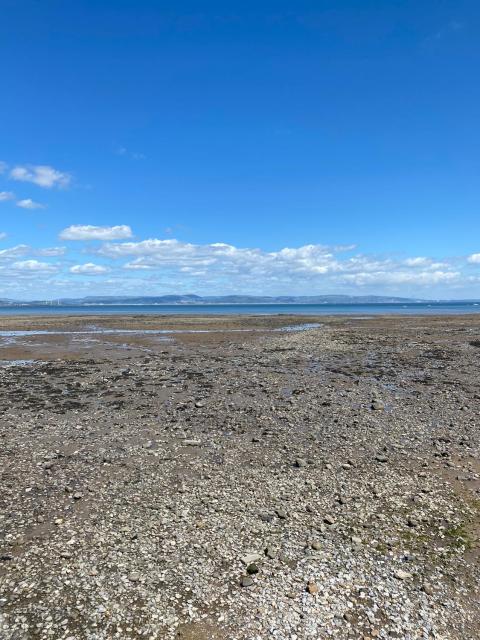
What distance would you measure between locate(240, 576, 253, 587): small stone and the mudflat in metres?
0.08

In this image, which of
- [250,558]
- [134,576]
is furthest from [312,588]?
[134,576]

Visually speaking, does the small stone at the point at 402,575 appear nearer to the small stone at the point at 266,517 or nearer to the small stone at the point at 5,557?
the small stone at the point at 266,517

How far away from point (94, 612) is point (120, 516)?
2.88 meters

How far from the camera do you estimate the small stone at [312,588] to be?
688 centimetres

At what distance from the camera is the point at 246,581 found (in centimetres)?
712

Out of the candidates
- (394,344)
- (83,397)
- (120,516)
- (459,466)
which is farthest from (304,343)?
(120,516)

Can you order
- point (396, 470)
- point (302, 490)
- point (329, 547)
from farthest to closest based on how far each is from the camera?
point (396, 470) < point (302, 490) < point (329, 547)

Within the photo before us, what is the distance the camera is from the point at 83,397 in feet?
67.8

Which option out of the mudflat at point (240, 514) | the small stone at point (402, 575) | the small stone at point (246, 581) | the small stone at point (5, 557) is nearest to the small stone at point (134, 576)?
the mudflat at point (240, 514)

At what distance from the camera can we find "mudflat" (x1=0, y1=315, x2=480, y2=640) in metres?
6.44

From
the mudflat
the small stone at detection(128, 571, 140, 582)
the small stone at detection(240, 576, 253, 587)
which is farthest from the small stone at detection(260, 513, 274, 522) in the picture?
the small stone at detection(128, 571, 140, 582)

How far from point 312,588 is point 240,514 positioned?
2.66 metres

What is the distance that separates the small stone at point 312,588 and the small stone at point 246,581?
948 millimetres

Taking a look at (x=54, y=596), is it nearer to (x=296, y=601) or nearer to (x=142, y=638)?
(x=142, y=638)
